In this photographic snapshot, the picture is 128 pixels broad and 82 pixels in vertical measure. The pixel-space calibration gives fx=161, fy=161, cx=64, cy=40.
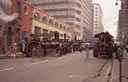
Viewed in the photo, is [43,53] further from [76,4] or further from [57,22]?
[76,4]

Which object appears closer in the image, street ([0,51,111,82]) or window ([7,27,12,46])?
street ([0,51,111,82])

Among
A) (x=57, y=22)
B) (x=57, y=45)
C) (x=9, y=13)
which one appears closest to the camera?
(x=57, y=45)

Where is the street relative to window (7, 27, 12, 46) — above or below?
below

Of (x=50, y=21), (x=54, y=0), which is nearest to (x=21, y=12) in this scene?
(x=50, y=21)

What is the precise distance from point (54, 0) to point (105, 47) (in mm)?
50802

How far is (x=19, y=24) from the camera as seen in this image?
25078mm

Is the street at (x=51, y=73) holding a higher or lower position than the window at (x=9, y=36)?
lower

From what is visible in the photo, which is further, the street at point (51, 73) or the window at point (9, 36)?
the window at point (9, 36)

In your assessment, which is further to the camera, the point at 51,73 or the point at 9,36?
Result: the point at 9,36

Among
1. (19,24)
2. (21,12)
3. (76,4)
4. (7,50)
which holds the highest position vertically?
(76,4)

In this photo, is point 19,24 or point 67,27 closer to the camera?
point 19,24

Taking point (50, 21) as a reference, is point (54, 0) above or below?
above

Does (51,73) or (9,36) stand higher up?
(9,36)

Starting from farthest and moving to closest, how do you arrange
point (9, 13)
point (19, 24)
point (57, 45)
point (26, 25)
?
point (26, 25), point (19, 24), point (9, 13), point (57, 45)
